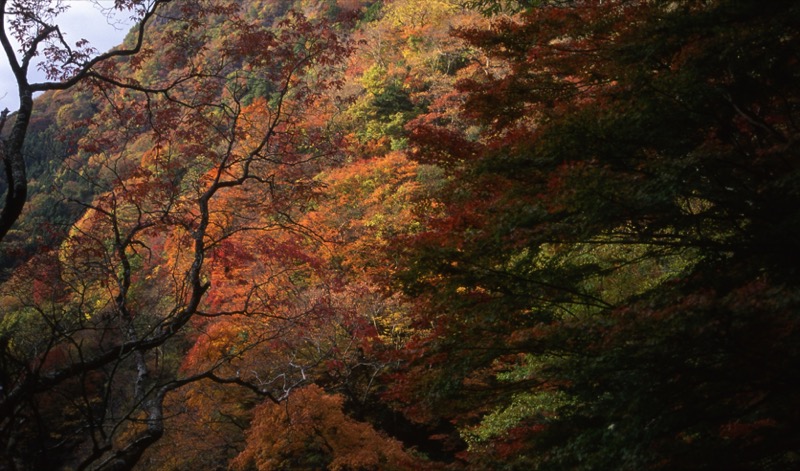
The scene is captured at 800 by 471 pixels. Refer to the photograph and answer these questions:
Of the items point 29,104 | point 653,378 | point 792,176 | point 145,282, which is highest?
point 145,282

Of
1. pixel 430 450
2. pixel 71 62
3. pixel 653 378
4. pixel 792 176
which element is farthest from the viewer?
pixel 430 450

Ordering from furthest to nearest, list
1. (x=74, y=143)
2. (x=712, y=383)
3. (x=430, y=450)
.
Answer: (x=430, y=450), (x=74, y=143), (x=712, y=383)

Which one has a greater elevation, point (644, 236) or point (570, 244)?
point (570, 244)

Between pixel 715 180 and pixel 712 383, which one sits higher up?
pixel 715 180

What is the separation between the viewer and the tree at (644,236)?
3.03m

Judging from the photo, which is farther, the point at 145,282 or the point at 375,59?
the point at 375,59

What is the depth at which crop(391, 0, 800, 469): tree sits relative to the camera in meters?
3.03

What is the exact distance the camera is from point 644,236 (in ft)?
13.9

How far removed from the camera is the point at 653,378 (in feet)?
10.2

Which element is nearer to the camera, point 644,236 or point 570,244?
point 644,236

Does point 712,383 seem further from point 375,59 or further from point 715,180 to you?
point 375,59

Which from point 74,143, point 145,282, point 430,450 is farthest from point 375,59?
point 74,143

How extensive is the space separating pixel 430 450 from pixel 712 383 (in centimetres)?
1079

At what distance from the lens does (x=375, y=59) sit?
942 inches
